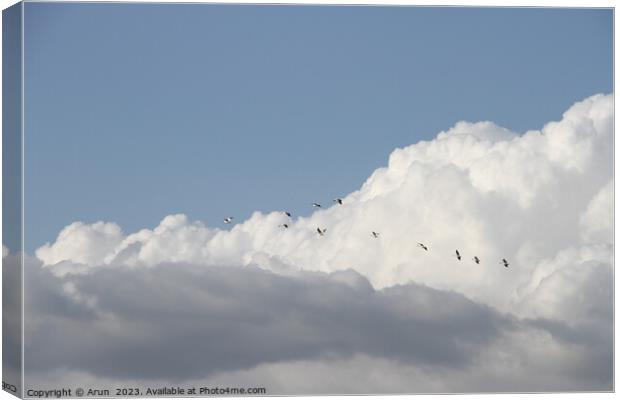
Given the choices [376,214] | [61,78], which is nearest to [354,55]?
[376,214]

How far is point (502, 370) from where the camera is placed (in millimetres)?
61688

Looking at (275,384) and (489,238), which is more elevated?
(489,238)

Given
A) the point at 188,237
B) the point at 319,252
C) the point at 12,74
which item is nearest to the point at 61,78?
the point at 12,74

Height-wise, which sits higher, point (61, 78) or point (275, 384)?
point (61, 78)

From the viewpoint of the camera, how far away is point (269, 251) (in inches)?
2408

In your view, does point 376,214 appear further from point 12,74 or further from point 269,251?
point 12,74

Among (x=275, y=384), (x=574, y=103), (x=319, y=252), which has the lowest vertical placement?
(x=275, y=384)

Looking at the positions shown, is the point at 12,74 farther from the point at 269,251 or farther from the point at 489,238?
the point at 489,238

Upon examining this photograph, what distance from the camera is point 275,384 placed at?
60531 mm

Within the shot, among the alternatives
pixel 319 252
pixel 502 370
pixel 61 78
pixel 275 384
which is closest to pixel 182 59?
pixel 61 78

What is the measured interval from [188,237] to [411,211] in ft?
27.7

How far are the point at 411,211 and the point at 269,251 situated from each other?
5552 mm

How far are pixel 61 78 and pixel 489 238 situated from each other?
16.9m

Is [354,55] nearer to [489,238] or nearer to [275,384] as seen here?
[489,238]
